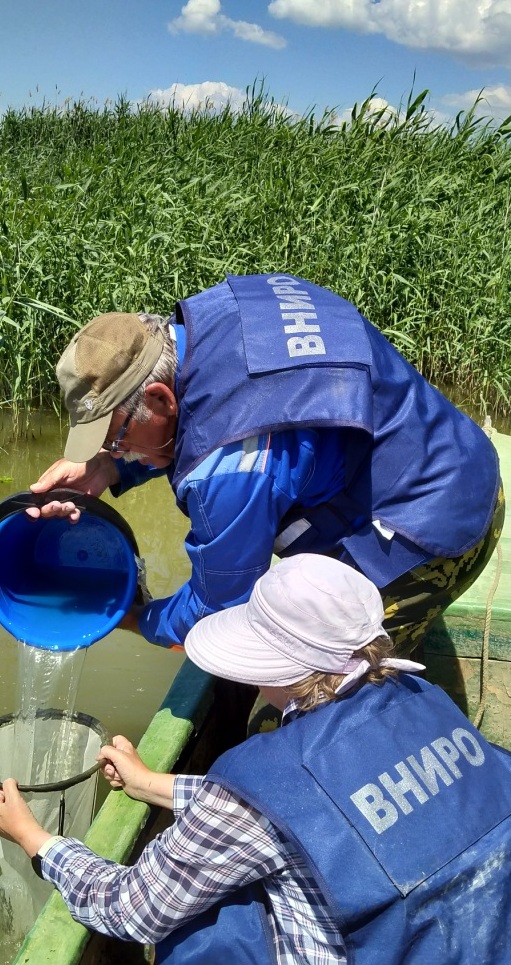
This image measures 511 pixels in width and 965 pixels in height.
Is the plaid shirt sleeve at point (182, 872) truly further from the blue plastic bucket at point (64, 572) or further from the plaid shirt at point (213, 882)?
the blue plastic bucket at point (64, 572)

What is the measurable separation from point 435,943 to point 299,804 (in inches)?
10.4

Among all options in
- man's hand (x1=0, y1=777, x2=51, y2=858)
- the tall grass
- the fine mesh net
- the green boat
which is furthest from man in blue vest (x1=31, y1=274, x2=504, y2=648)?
the tall grass

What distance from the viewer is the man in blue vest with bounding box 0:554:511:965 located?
4.01 ft

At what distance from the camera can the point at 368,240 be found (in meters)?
5.71

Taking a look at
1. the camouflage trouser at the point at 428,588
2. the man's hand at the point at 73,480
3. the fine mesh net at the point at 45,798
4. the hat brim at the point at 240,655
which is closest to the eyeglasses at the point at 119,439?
the man's hand at the point at 73,480

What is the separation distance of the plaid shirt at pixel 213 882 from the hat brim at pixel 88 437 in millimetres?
669

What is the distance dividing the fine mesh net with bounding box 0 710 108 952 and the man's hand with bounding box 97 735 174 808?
0.33 meters

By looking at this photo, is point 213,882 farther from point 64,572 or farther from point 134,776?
point 64,572

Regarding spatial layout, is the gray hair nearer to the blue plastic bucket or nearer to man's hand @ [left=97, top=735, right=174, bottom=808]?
the blue plastic bucket

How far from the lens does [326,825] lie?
1.23 meters

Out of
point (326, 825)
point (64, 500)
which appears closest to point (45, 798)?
point (64, 500)

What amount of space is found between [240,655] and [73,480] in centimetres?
92

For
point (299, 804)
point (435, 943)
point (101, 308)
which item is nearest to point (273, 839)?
point (299, 804)

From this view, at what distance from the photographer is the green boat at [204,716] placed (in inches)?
60.2
